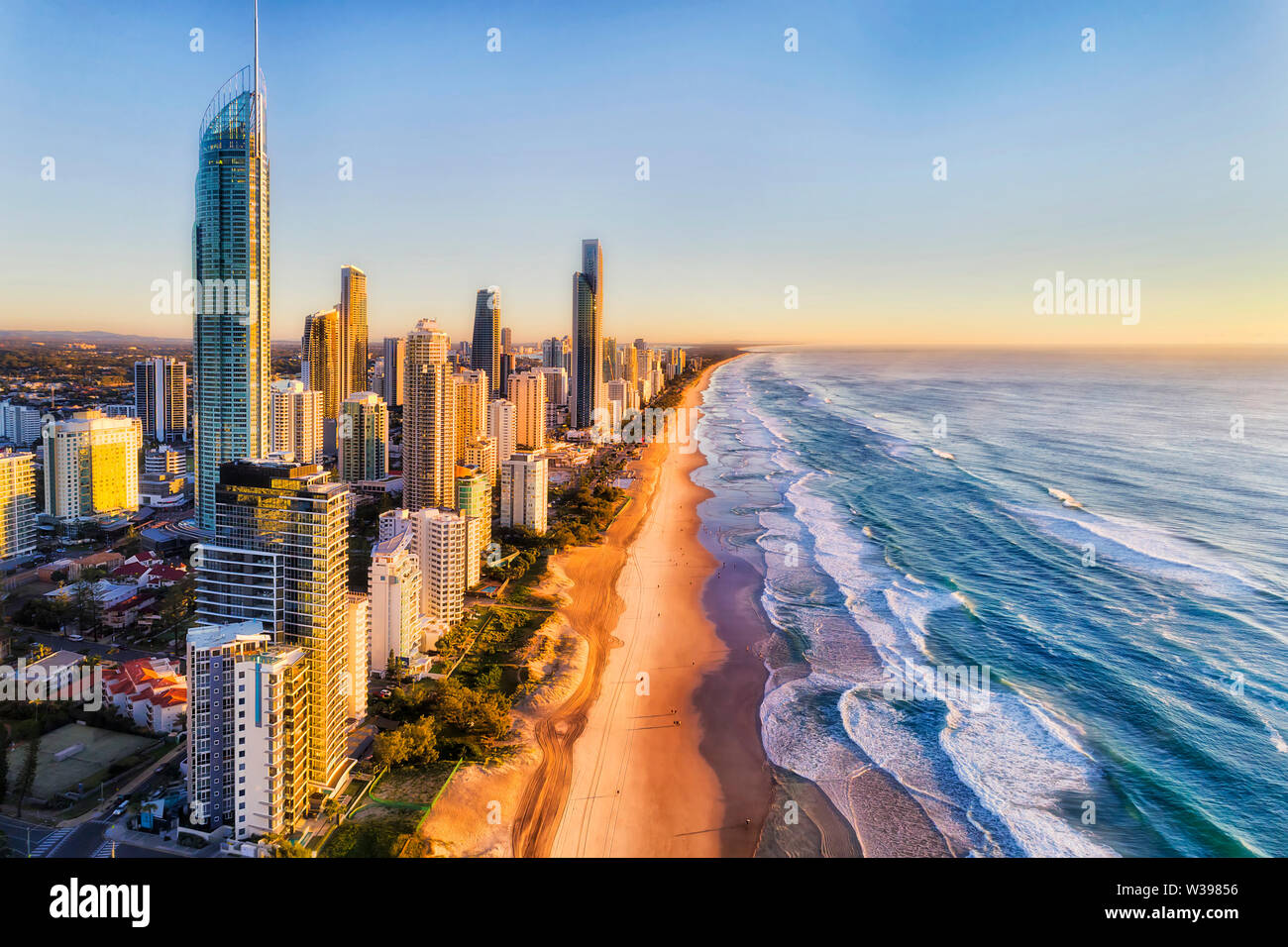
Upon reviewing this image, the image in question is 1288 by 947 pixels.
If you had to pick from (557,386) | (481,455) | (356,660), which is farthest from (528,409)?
(356,660)

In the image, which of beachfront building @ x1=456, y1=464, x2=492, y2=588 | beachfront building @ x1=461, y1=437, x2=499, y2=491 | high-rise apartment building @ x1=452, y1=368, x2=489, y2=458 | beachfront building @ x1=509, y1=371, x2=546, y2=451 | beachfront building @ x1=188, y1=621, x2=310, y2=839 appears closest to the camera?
beachfront building @ x1=188, y1=621, x2=310, y2=839

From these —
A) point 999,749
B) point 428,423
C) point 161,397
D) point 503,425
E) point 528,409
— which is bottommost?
point 999,749

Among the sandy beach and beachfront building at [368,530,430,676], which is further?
beachfront building at [368,530,430,676]

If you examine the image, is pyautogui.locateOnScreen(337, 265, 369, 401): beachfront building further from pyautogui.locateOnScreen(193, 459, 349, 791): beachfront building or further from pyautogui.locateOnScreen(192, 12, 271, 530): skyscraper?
pyautogui.locateOnScreen(193, 459, 349, 791): beachfront building

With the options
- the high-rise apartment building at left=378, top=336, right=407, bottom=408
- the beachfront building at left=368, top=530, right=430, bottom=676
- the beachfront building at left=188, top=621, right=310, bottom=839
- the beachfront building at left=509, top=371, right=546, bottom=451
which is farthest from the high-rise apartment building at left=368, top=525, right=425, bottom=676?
the high-rise apartment building at left=378, top=336, right=407, bottom=408

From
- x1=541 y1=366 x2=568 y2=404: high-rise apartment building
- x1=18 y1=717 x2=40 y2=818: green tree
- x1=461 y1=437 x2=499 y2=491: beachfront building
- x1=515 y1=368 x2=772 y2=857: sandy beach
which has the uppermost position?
x1=541 y1=366 x2=568 y2=404: high-rise apartment building

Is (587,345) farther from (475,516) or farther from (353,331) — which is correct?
(475,516)

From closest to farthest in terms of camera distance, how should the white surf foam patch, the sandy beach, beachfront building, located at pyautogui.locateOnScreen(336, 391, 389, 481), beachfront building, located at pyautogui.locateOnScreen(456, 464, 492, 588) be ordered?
the white surf foam patch
the sandy beach
beachfront building, located at pyautogui.locateOnScreen(456, 464, 492, 588)
beachfront building, located at pyautogui.locateOnScreen(336, 391, 389, 481)
